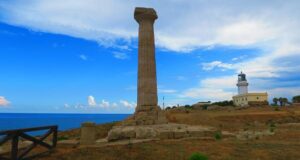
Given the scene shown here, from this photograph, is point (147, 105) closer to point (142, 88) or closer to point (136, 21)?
point (142, 88)

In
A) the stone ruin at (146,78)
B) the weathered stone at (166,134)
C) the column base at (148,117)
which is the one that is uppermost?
the stone ruin at (146,78)

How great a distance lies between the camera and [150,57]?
23703mm

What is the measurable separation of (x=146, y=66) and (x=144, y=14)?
165 inches

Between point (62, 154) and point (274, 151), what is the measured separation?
9163 mm

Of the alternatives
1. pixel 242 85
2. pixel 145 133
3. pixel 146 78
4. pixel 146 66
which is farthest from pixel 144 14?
pixel 242 85

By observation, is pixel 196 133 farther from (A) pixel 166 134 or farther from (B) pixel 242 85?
(B) pixel 242 85

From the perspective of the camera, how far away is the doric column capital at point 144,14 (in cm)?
2359

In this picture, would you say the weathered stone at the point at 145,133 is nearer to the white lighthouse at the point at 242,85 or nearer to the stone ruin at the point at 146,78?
the stone ruin at the point at 146,78

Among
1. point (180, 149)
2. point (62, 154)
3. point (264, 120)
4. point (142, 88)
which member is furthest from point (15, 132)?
point (264, 120)

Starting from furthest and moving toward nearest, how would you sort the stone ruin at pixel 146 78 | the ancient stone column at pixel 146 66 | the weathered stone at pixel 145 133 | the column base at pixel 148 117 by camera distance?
1. the ancient stone column at pixel 146 66
2. the stone ruin at pixel 146 78
3. the column base at pixel 148 117
4. the weathered stone at pixel 145 133

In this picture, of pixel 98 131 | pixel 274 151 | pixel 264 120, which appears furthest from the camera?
pixel 264 120

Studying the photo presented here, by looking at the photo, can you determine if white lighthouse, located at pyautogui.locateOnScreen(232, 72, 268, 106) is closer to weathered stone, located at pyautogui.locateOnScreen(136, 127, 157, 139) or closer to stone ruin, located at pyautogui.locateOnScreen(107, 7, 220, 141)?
stone ruin, located at pyautogui.locateOnScreen(107, 7, 220, 141)

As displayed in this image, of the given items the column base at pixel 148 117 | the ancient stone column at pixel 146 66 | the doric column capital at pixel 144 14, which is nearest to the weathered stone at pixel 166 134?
the column base at pixel 148 117

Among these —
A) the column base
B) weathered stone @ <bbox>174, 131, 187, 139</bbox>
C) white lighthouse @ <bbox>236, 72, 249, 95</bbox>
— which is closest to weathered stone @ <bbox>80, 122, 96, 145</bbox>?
weathered stone @ <bbox>174, 131, 187, 139</bbox>
